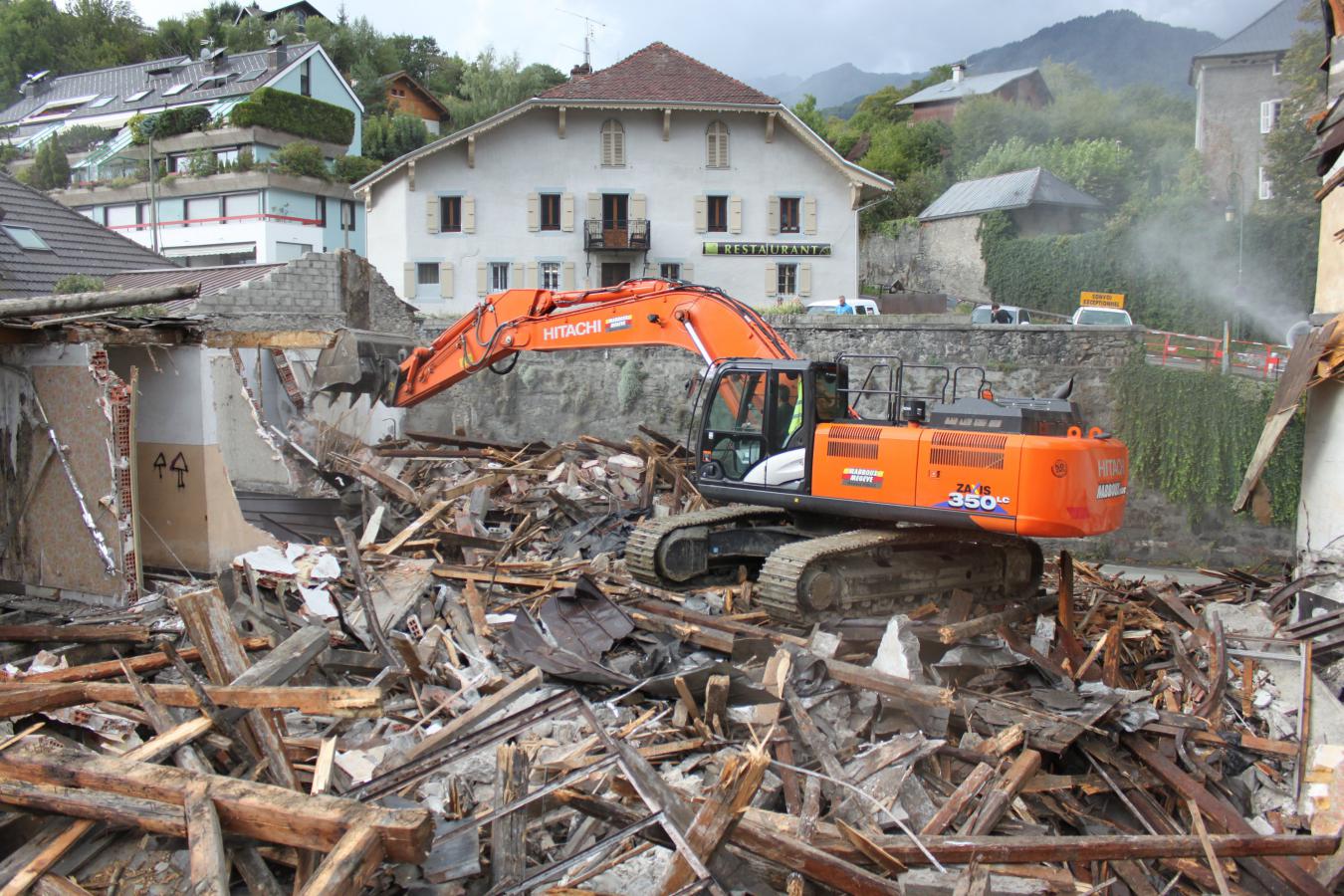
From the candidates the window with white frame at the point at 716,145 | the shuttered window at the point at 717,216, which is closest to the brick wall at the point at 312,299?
the shuttered window at the point at 717,216

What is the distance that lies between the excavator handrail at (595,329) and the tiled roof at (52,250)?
685 centimetres

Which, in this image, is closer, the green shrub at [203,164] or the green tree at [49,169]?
the green shrub at [203,164]

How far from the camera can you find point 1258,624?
910 centimetres

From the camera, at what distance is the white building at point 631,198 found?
28844mm

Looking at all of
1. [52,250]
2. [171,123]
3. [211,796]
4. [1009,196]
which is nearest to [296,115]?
[171,123]

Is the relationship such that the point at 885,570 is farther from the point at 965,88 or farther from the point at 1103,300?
the point at 965,88

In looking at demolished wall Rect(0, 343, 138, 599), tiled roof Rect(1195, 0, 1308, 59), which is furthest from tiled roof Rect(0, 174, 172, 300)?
tiled roof Rect(1195, 0, 1308, 59)

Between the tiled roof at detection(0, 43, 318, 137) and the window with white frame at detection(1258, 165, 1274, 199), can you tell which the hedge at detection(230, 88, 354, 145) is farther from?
the window with white frame at detection(1258, 165, 1274, 199)

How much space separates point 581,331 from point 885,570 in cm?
381

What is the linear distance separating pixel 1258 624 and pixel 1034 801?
4.23m

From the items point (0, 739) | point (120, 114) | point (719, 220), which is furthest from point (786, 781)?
point (120, 114)

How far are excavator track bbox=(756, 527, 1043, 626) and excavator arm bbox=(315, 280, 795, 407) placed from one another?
6.35 ft

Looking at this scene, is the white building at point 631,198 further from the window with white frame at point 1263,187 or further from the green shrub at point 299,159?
the window with white frame at point 1263,187

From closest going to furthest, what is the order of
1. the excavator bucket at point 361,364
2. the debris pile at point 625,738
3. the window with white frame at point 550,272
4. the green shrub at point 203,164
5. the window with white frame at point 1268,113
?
the debris pile at point 625,738, the excavator bucket at point 361,364, the window with white frame at point 550,272, the green shrub at point 203,164, the window with white frame at point 1268,113
